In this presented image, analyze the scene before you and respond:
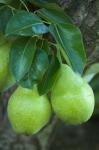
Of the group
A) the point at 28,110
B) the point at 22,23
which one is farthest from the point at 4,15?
the point at 28,110

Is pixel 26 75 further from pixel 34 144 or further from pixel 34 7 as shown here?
pixel 34 144

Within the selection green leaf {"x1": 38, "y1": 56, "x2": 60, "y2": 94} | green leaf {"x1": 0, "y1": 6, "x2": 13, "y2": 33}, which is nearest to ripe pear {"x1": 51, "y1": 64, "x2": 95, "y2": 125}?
green leaf {"x1": 38, "y1": 56, "x2": 60, "y2": 94}

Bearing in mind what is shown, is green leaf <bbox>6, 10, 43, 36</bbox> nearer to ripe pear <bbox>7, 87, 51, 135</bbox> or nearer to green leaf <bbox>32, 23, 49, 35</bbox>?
green leaf <bbox>32, 23, 49, 35</bbox>

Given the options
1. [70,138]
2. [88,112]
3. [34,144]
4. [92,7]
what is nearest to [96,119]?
[70,138]

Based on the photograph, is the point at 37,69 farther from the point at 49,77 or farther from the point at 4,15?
the point at 4,15

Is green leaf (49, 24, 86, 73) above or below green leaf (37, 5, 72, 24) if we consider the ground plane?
below

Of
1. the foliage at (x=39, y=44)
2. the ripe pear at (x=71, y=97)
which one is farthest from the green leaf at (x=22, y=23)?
the ripe pear at (x=71, y=97)
